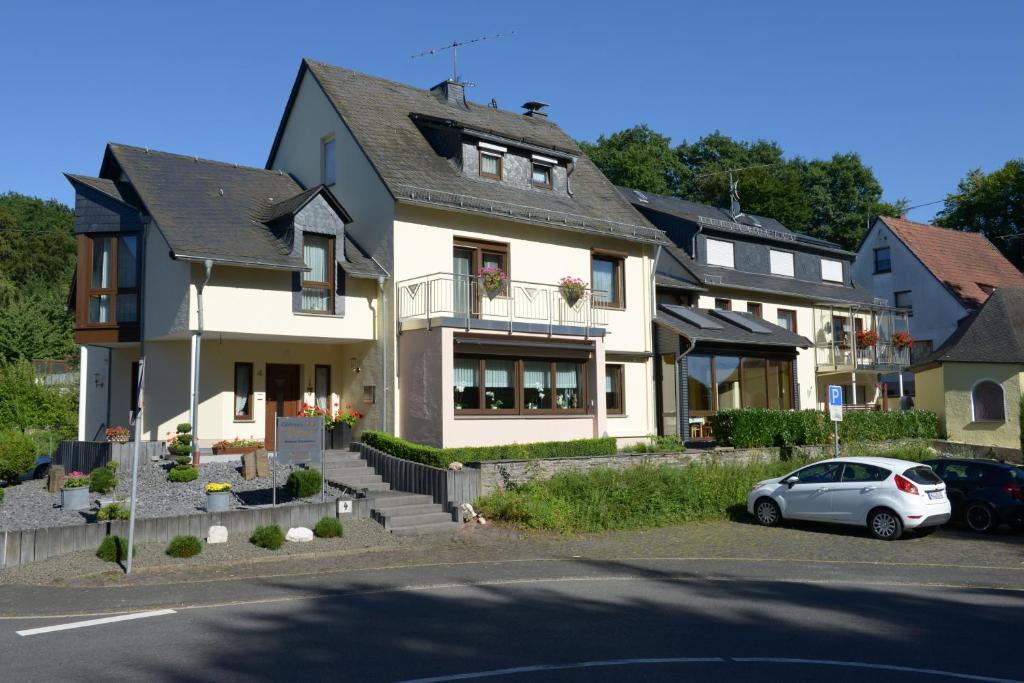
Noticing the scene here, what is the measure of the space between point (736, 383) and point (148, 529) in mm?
18841

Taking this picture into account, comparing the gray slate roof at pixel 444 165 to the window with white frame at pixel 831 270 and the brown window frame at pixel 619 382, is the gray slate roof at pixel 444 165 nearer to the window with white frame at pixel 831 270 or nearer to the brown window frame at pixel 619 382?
the brown window frame at pixel 619 382

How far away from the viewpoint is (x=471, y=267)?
22.7m

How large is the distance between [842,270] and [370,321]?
918 inches

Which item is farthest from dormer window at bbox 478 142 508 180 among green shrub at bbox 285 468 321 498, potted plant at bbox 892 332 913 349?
potted plant at bbox 892 332 913 349

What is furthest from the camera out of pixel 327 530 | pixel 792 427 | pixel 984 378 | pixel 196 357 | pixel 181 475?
pixel 984 378

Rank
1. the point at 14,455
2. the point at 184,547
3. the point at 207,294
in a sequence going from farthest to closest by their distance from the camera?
the point at 207,294, the point at 14,455, the point at 184,547

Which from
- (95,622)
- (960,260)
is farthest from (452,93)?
(960,260)

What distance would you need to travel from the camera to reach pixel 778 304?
32.5 metres

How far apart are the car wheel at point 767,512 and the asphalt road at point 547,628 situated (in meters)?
4.44

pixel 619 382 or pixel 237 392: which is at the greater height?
pixel 619 382

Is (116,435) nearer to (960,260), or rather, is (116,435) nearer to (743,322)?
(743,322)

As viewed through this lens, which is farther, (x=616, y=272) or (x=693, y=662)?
(x=616, y=272)

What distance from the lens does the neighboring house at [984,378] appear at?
27.5m

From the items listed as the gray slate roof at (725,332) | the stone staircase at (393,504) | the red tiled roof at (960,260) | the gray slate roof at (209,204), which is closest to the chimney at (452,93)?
the gray slate roof at (209,204)
